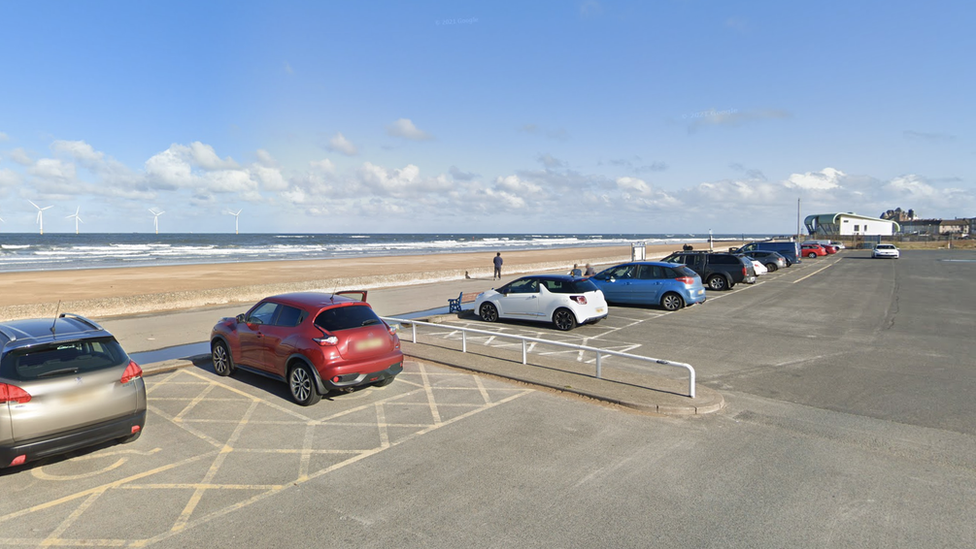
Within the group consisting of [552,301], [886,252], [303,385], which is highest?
[886,252]

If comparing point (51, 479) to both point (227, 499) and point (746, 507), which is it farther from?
point (746, 507)

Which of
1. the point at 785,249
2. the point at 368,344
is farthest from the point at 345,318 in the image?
the point at 785,249

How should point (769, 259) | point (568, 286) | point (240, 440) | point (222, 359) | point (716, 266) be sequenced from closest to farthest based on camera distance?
point (240, 440) → point (222, 359) → point (568, 286) → point (716, 266) → point (769, 259)

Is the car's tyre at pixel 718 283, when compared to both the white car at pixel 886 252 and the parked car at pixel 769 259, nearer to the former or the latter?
the parked car at pixel 769 259

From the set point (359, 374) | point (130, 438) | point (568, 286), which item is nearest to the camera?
point (130, 438)

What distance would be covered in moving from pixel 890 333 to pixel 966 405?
6.72m

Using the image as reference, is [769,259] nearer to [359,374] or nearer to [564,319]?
[564,319]

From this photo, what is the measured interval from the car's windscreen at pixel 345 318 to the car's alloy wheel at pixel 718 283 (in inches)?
784

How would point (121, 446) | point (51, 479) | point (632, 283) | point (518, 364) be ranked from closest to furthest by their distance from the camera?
1. point (51, 479)
2. point (121, 446)
3. point (518, 364)
4. point (632, 283)

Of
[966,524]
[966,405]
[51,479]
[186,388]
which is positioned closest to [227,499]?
[51,479]

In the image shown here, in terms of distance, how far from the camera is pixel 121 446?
265 inches

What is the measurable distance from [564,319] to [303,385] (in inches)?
320

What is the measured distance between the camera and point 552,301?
14.8m

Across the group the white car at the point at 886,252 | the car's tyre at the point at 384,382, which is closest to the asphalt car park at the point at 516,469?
the car's tyre at the point at 384,382
